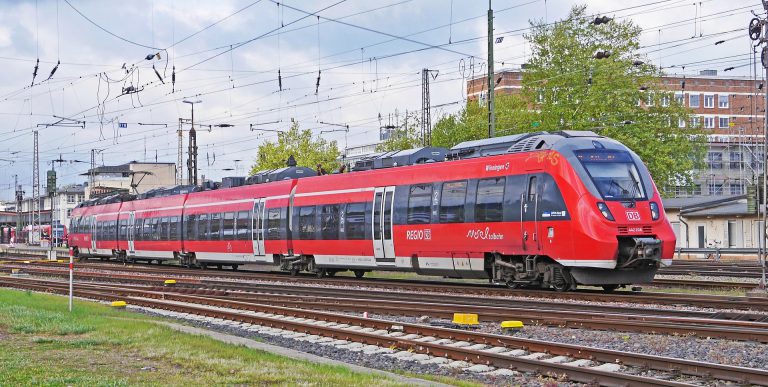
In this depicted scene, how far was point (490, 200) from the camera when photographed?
77.0ft

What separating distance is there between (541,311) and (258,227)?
71.3ft

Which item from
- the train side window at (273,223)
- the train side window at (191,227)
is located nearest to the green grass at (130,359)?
the train side window at (273,223)

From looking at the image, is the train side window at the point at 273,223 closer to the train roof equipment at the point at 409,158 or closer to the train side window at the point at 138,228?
the train roof equipment at the point at 409,158

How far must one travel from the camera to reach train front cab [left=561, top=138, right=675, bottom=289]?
20.5m

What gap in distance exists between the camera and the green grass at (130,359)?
10.8m

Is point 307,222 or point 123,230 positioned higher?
point 307,222

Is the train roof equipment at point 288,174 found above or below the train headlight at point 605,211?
above

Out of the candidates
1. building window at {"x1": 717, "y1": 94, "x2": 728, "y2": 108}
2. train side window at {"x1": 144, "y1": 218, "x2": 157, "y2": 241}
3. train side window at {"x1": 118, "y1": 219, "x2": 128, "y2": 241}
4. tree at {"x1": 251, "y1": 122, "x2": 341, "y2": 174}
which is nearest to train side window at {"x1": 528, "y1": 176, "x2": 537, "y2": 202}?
train side window at {"x1": 144, "y1": 218, "x2": 157, "y2": 241}

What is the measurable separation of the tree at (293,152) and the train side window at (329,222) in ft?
137

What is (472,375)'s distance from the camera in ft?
38.9

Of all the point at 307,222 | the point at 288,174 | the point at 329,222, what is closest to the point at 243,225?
the point at 288,174

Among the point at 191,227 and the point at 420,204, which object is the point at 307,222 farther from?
the point at 191,227

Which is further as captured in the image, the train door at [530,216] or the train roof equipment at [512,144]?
the train roof equipment at [512,144]

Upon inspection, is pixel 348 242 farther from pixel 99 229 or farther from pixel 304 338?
pixel 99 229
